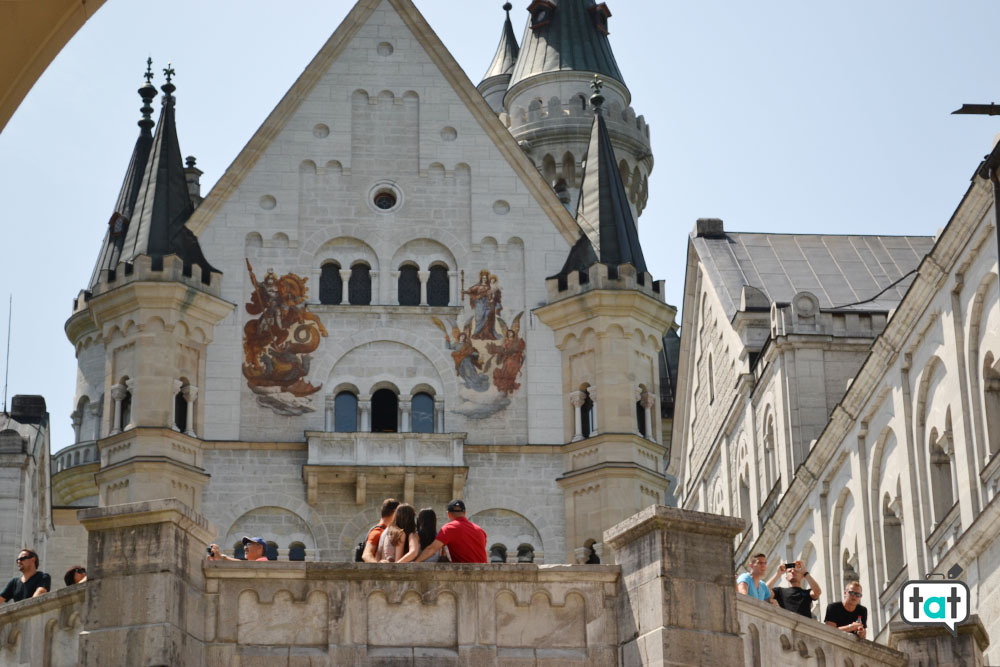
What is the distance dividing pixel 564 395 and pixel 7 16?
32.2 metres

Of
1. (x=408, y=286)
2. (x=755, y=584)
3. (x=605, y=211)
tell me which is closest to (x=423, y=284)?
(x=408, y=286)

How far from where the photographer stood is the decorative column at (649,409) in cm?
4234

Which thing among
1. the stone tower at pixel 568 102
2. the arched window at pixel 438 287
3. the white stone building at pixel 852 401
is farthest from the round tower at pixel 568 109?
the arched window at pixel 438 287

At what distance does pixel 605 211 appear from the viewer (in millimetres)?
44531

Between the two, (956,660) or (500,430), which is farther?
(500,430)

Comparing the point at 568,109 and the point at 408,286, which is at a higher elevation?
the point at 568,109

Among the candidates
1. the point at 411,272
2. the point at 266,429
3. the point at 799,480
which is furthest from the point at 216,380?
the point at 799,480

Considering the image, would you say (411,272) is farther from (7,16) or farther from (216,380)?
(7,16)

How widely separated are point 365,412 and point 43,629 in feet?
75.9

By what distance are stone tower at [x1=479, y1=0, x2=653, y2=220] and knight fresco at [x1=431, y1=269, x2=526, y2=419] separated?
79.9ft

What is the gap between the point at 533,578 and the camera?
18750 millimetres

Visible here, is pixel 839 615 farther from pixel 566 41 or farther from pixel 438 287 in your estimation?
pixel 566 41

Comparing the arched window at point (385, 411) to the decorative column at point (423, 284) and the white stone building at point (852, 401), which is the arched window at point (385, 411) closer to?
the decorative column at point (423, 284)

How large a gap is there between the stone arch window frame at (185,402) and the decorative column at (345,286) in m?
3.66
